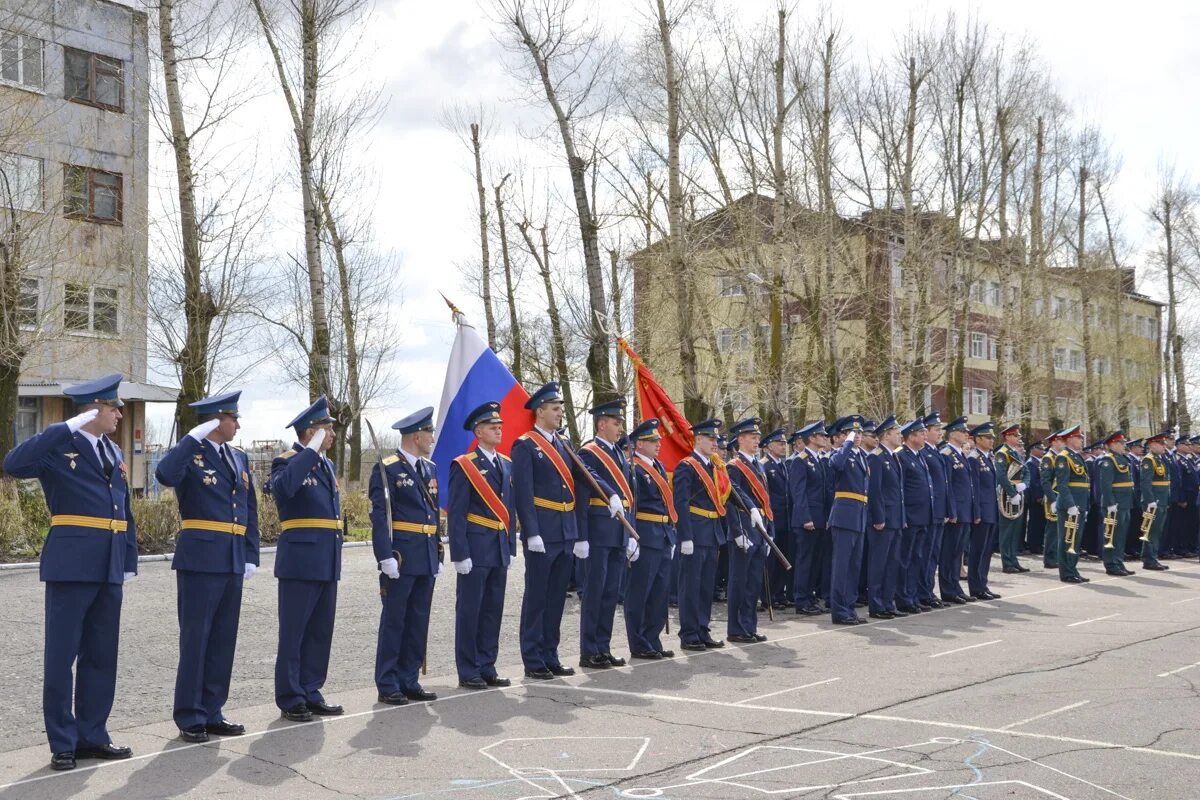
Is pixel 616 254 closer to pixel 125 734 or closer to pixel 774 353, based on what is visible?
pixel 774 353

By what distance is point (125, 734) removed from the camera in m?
7.39

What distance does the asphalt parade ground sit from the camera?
6098 millimetres

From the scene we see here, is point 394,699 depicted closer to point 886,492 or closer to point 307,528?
point 307,528

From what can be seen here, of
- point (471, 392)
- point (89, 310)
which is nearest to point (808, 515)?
point (471, 392)

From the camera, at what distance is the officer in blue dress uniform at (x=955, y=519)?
14.3 m

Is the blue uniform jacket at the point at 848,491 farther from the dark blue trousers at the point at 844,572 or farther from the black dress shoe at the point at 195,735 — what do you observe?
the black dress shoe at the point at 195,735

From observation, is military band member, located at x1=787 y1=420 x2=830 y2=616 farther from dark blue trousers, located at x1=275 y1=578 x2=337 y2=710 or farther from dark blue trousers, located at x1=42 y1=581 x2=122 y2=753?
dark blue trousers, located at x1=42 y1=581 x2=122 y2=753

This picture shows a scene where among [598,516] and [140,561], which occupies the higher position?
[598,516]

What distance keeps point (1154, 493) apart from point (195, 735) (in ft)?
53.4

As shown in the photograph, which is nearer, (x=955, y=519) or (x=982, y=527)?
(x=955, y=519)

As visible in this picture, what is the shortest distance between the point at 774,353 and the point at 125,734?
18.3 metres

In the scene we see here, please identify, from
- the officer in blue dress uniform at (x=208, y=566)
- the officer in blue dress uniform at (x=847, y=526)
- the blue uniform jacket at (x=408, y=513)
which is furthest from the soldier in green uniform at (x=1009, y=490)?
the officer in blue dress uniform at (x=208, y=566)

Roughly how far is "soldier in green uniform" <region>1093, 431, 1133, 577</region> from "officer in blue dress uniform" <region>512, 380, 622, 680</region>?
36.4 feet

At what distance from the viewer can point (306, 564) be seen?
786 centimetres
